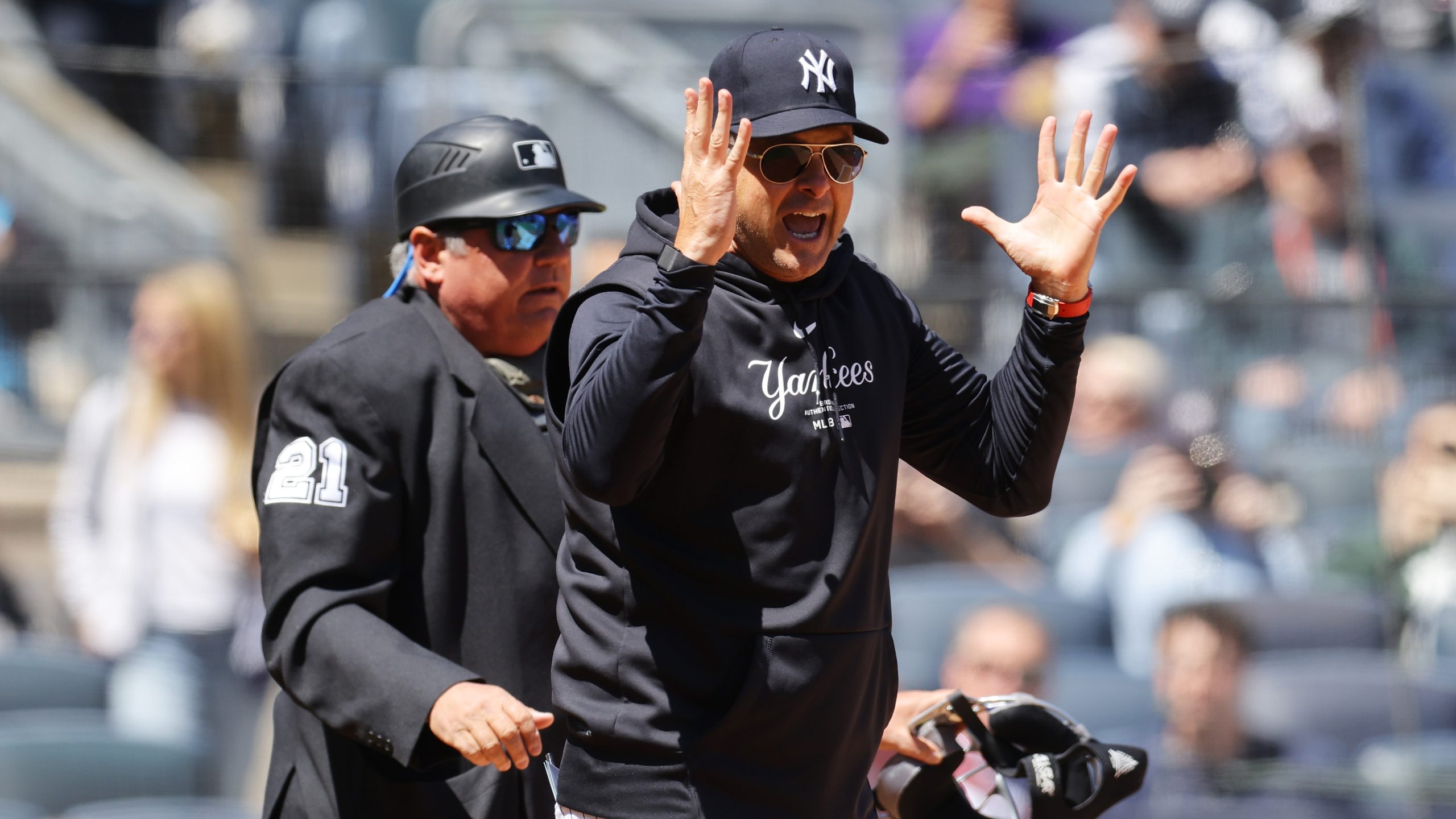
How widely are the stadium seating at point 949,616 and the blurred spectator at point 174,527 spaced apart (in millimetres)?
2423

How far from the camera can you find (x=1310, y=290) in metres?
6.11

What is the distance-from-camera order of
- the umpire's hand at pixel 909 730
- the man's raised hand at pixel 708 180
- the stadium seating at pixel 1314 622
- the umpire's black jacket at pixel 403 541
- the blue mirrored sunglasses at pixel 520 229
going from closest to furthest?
1. the man's raised hand at pixel 708 180
2. the umpire's hand at pixel 909 730
3. the umpire's black jacket at pixel 403 541
4. the blue mirrored sunglasses at pixel 520 229
5. the stadium seating at pixel 1314 622

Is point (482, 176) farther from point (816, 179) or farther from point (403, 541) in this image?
point (816, 179)

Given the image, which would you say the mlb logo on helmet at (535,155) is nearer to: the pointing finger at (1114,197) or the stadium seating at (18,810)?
the pointing finger at (1114,197)

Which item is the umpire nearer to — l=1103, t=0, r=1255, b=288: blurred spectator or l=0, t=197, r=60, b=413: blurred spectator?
l=0, t=197, r=60, b=413: blurred spectator

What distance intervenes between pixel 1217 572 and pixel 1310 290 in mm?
1173

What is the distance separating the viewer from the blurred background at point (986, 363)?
5715 mm

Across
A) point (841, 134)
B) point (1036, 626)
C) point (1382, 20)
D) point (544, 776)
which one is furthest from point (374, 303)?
point (1382, 20)

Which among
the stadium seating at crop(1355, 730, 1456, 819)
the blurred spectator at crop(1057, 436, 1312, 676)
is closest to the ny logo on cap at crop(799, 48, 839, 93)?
the blurred spectator at crop(1057, 436, 1312, 676)

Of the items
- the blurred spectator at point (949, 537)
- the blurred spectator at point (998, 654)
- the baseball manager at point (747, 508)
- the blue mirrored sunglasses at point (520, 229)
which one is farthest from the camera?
the blurred spectator at point (949, 537)

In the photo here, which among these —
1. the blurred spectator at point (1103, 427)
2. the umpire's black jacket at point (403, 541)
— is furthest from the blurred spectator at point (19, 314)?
the blurred spectator at point (1103, 427)

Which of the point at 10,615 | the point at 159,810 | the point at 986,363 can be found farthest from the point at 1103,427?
the point at 10,615

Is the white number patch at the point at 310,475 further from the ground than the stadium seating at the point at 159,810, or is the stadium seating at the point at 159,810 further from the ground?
the white number patch at the point at 310,475

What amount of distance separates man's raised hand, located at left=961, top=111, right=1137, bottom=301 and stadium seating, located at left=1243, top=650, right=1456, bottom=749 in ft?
12.2
